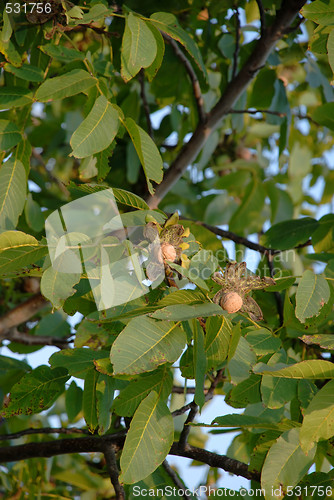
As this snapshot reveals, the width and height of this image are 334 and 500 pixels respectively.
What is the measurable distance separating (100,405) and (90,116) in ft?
1.41

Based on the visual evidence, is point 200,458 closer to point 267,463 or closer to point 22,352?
point 267,463

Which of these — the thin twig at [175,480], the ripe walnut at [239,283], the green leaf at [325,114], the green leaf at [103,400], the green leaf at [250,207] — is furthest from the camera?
the green leaf at [250,207]

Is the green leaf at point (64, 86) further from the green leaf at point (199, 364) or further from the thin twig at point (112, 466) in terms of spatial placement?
the thin twig at point (112, 466)

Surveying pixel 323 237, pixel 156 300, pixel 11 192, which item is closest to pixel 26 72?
pixel 11 192

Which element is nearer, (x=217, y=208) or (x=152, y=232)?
(x=152, y=232)

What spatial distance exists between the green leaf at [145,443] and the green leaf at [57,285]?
18 cm

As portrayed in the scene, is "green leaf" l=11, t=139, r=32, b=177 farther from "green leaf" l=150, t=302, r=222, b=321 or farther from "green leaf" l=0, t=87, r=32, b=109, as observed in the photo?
"green leaf" l=150, t=302, r=222, b=321

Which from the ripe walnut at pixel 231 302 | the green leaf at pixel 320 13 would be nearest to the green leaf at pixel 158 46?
the green leaf at pixel 320 13

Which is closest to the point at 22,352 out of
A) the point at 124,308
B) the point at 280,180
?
the point at 124,308

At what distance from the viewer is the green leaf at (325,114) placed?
104cm

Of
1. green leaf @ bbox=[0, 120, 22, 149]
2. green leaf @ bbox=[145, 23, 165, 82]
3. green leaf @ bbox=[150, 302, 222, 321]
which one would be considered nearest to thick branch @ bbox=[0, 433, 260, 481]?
green leaf @ bbox=[150, 302, 222, 321]

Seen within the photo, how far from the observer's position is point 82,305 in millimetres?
860

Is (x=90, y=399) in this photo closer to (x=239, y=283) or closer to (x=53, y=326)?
(x=239, y=283)

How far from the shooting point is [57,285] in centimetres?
63
